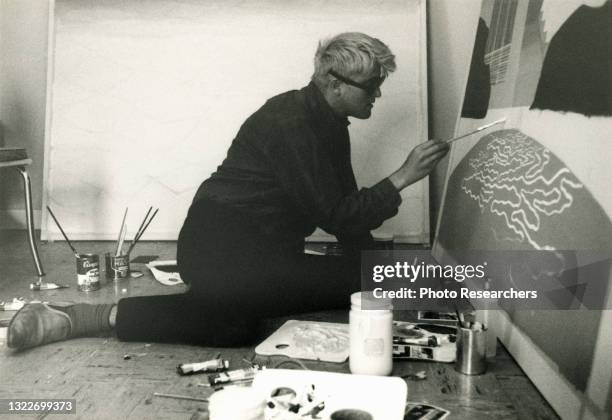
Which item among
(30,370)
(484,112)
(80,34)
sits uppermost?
(80,34)

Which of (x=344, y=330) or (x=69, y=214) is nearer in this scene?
(x=344, y=330)

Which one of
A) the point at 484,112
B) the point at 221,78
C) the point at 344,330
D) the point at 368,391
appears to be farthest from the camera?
the point at 221,78

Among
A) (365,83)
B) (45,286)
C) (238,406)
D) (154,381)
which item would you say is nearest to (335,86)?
(365,83)

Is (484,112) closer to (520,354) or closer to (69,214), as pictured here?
(520,354)

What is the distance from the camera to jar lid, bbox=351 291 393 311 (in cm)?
124

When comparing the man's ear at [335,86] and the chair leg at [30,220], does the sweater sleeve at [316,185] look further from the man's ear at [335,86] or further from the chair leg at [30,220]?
the chair leg at [30,220]

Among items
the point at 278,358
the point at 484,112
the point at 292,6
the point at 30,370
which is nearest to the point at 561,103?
the point at 484,112

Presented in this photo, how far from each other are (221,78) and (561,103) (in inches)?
75.4

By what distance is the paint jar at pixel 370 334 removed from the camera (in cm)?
125

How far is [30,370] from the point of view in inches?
57.2

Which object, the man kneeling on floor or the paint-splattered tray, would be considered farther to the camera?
the man kneeling on floor

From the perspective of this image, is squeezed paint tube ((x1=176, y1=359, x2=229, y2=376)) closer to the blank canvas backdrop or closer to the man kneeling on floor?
the man kneeling on floor

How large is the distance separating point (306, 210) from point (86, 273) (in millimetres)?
870

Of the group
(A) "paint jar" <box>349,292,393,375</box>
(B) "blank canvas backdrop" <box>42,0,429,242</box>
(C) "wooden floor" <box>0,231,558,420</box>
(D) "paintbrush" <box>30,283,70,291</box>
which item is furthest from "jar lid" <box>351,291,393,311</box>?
(B) "blank canvas backdrop" <box>42,0,429,242</box>
